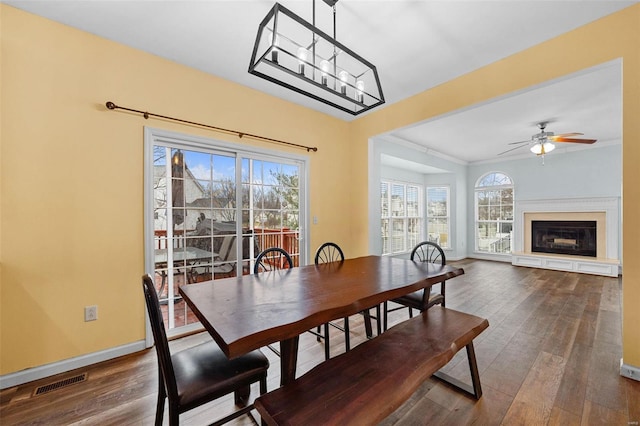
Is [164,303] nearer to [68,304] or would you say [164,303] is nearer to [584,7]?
[68,304]

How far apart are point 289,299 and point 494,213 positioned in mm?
7534

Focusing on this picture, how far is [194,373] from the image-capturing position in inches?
51.3

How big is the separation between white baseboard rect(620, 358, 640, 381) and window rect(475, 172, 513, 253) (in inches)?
218

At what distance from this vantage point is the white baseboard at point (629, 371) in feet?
6.45

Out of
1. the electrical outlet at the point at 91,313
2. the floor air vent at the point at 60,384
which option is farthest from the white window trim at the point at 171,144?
the floor air vent at the point at 60,384

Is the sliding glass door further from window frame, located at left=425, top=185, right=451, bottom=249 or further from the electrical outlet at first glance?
window frame, located at left=425, top=185, right=451, bottom=249

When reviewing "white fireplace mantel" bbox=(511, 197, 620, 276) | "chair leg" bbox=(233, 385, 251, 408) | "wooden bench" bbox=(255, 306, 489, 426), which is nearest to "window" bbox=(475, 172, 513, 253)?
"white fireplace mantel" bbox=(511, 197, 620, 276)

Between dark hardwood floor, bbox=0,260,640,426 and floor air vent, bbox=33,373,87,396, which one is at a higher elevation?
dark hardwood floor, bbox=0,260,640,426

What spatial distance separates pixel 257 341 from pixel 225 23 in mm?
2418

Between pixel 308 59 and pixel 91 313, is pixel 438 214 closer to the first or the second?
pixel 308 59

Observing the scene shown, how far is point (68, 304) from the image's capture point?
7.09 feet

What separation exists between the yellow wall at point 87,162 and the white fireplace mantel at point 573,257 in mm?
4705

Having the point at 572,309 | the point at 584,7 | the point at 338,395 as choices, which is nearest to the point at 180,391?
the point at 338,395

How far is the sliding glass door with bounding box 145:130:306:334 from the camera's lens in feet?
8.80
